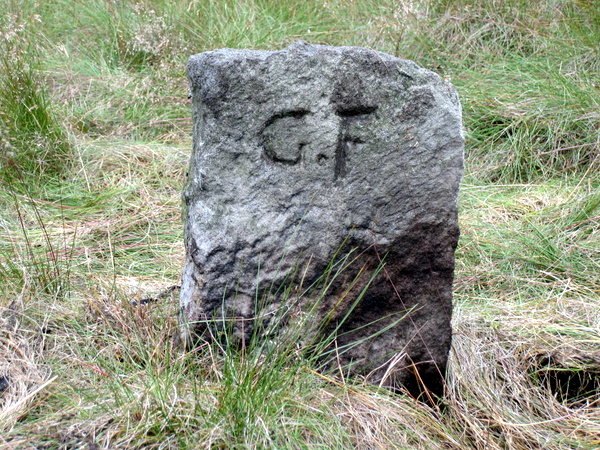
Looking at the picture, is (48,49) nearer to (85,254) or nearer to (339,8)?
(339,8)

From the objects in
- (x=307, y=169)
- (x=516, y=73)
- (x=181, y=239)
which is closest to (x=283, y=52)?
(x=307, y=169)

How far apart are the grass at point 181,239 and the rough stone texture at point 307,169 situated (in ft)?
0.73

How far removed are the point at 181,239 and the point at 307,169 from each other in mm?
1302

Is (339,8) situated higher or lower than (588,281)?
higher

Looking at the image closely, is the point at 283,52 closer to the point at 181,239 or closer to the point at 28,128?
the point at 181,239

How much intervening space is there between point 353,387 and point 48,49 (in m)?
4.00

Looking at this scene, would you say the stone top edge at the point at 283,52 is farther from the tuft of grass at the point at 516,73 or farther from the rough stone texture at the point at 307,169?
the tuft of grass at the point at 516,73

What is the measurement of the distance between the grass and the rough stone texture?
0.22m

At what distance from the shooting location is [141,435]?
1.47 metres

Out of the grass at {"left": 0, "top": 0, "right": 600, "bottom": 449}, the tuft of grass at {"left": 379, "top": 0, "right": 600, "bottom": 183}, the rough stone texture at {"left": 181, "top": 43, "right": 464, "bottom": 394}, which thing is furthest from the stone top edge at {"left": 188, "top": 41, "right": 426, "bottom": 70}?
the tuft of grass at {"left": 379, "top": 0, "right": 600, "bottom": 183}

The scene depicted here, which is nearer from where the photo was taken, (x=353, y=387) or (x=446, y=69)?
(x=353, y=387)

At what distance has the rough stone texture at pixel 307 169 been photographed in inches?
67.0

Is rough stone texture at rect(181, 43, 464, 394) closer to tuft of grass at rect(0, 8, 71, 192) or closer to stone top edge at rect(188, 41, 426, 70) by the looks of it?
stone top edge at rect(188, 41, 426, 70)

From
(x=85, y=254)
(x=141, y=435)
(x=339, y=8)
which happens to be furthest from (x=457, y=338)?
(x=339, y=8)
